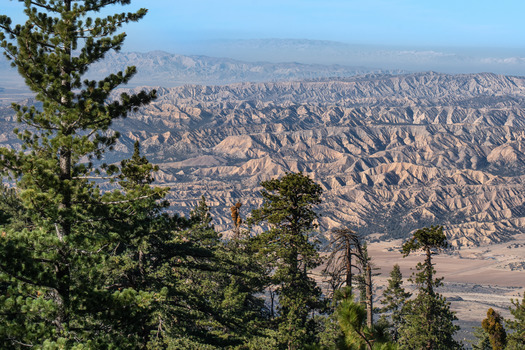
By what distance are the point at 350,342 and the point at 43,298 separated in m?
8.17

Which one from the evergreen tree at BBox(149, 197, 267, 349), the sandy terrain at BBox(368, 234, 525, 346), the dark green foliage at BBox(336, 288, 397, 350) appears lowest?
the sandy terrain at BBox(368, 234, 525, 346)

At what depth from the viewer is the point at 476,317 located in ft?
373

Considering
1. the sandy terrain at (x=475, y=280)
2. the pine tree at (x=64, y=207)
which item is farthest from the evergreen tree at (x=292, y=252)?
the sandy terrain at (x=475, y=280)

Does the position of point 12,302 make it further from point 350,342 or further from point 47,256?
point 350,342

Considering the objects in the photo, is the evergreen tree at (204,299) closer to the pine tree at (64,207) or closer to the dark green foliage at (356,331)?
the pine tree at (64,207)

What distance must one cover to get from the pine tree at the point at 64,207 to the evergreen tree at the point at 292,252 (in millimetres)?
16300

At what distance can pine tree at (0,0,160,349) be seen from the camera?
14641 millimetres

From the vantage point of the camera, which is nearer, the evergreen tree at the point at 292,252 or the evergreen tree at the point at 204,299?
the evergreen tree at the point at 204,299

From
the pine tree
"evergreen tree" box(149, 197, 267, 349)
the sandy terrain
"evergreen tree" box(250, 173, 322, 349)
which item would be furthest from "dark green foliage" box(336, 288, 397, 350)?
the sandy terrain

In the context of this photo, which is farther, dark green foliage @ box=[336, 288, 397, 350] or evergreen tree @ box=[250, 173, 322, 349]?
evergreen tree @ box=[250, 173, 322, 349]

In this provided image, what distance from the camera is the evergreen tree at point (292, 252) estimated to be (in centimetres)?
→ 3200

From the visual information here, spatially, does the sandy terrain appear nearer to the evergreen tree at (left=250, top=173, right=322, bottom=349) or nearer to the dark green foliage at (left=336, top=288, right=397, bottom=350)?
the evergreen tree at (left=250, top=173, right=322, bottom=349)

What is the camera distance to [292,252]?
110ft

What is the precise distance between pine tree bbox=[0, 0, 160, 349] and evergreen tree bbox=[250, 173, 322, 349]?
1630cm
